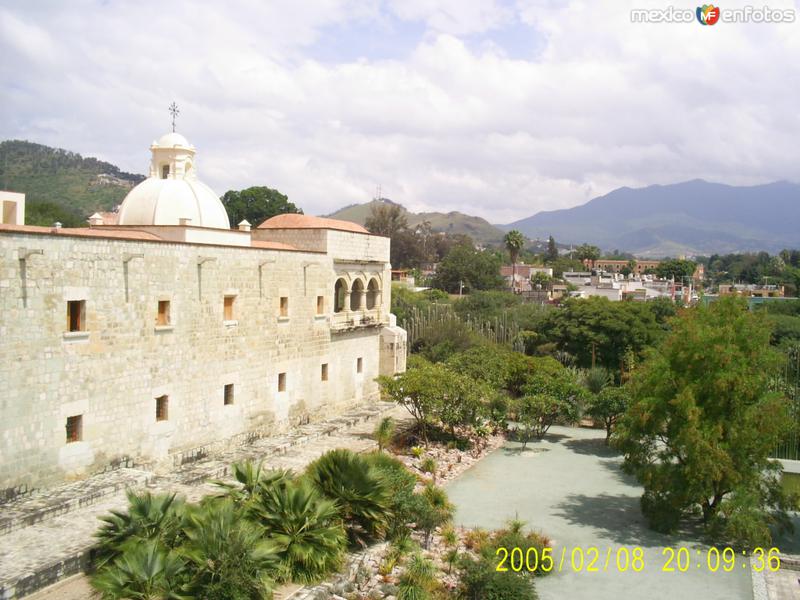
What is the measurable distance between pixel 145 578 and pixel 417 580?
4254mm

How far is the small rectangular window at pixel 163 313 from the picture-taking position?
14500mm

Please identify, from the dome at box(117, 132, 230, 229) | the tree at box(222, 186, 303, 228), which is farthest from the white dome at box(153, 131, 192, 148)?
the tree at box(222, 186, 303, 228)

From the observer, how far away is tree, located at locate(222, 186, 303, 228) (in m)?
50.3

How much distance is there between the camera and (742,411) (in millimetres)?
12555

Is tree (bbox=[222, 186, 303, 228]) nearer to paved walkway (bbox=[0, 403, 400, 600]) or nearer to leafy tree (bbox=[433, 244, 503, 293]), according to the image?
leafy tree (bbox=[433, 244, 503, 293])

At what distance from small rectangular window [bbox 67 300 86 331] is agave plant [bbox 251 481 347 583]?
5.22 m

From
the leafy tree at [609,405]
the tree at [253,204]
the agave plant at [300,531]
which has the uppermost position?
the tree at [253,204]

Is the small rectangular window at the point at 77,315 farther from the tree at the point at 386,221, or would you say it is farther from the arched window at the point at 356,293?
the tree at the point at 386,221

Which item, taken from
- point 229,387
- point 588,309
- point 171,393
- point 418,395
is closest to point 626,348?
point 588,309

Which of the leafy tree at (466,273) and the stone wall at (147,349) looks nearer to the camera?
the stone wall at (147,349)

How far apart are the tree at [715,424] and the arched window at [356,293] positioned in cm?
1150

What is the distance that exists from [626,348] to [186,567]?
24.8 metres

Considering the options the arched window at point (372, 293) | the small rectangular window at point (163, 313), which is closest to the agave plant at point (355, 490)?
the small rectangular window at point (163, 313)

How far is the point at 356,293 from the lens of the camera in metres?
25.9
